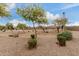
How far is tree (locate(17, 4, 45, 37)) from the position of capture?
7.33 feet

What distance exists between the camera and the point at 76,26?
2.21m

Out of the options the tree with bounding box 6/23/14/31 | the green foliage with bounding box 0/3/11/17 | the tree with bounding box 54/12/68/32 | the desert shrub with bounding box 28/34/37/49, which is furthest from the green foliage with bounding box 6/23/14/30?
the tree with bounding box 54/12/68/32

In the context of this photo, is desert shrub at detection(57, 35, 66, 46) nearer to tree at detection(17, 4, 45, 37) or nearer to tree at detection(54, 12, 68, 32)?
tree at detection(54, 12, 68, 32)

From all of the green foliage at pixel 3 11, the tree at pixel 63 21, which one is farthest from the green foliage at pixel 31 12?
the tree at pixel 63 21

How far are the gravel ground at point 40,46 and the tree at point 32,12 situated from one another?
0.19 meters

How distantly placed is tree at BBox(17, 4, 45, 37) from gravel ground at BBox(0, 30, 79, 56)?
193 mm

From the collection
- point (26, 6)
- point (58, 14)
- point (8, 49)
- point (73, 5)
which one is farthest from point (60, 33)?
point (8, 49)

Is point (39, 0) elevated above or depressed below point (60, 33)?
above

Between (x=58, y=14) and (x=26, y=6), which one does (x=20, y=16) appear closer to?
(x=26, y=6)

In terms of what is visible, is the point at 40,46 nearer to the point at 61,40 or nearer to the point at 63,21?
the point at 61,40

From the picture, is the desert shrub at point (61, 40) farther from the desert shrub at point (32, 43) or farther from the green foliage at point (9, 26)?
the green foliage at point (9, 26)

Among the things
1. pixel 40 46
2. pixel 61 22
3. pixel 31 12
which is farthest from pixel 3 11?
pixel 61 22

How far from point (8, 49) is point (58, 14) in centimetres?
82

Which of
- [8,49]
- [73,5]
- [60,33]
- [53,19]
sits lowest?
[8,49]
